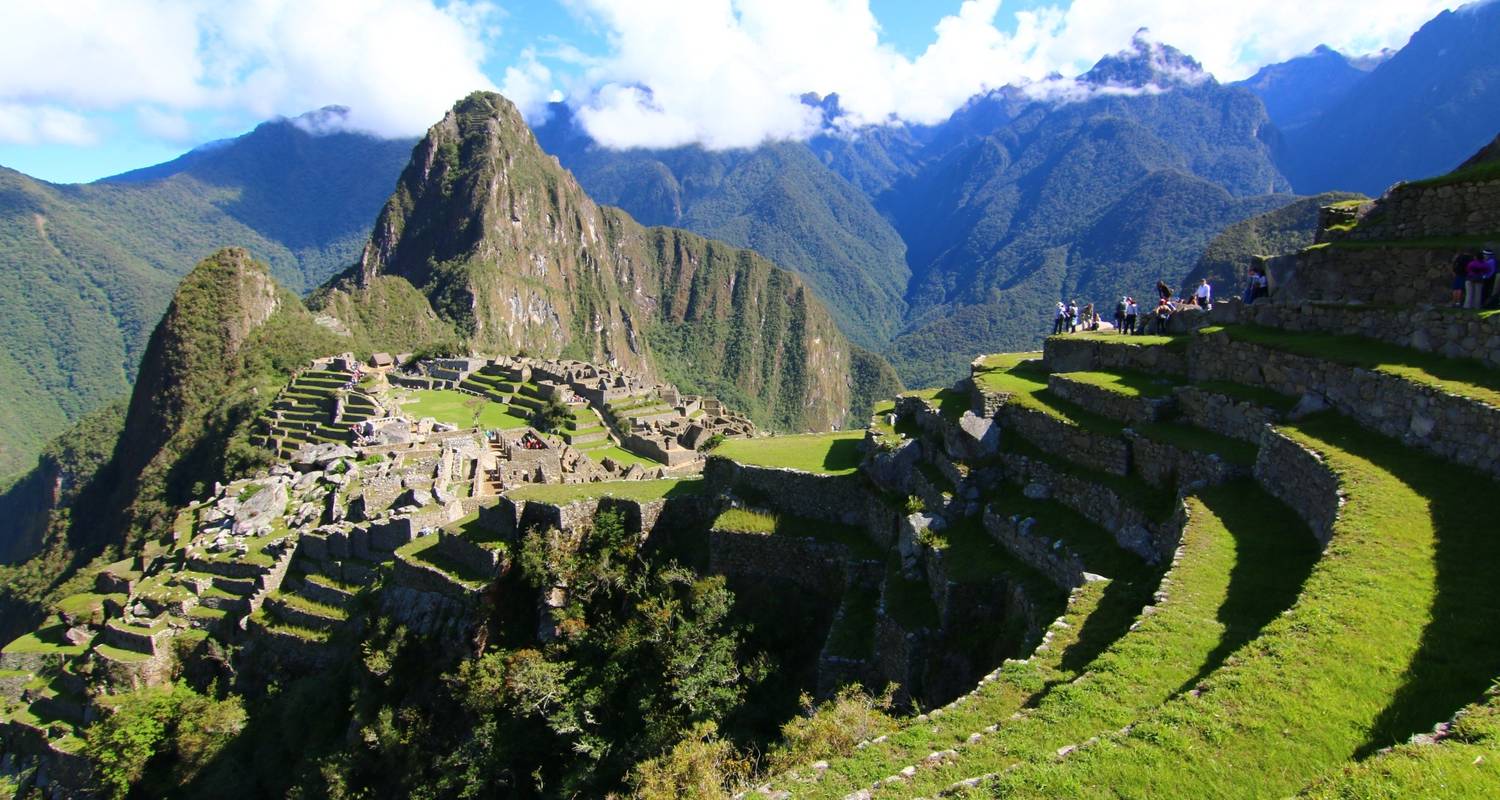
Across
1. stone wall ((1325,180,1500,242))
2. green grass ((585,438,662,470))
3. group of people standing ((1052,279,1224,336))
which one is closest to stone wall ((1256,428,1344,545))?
stone wall ((1325,180,1500,242))

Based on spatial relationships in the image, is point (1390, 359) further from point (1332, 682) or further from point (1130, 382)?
point (1332, 682)

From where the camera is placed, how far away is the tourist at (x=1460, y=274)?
→ 35.3 ft

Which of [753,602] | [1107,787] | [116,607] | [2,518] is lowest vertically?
[2,518]

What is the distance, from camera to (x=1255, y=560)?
8859mm

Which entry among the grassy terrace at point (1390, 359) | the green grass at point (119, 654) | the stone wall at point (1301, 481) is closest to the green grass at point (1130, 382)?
the grassy terrace at point (1390, 359)

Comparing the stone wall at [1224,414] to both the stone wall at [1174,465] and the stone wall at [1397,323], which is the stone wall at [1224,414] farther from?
the stone wall at [1397,323]

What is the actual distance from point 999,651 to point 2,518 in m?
150

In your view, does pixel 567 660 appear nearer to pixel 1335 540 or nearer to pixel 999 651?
pixel 999 651

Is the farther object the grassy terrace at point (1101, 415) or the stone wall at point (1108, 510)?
the grassy terrace at point (1101, 415)

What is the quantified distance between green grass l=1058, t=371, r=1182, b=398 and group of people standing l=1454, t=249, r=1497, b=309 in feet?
12.8

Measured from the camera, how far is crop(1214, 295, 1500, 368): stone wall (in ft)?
31.7

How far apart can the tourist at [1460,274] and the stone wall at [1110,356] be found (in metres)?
3.99

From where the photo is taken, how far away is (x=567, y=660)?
15875 millimetres

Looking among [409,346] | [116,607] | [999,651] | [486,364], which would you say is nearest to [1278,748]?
[999,651]
